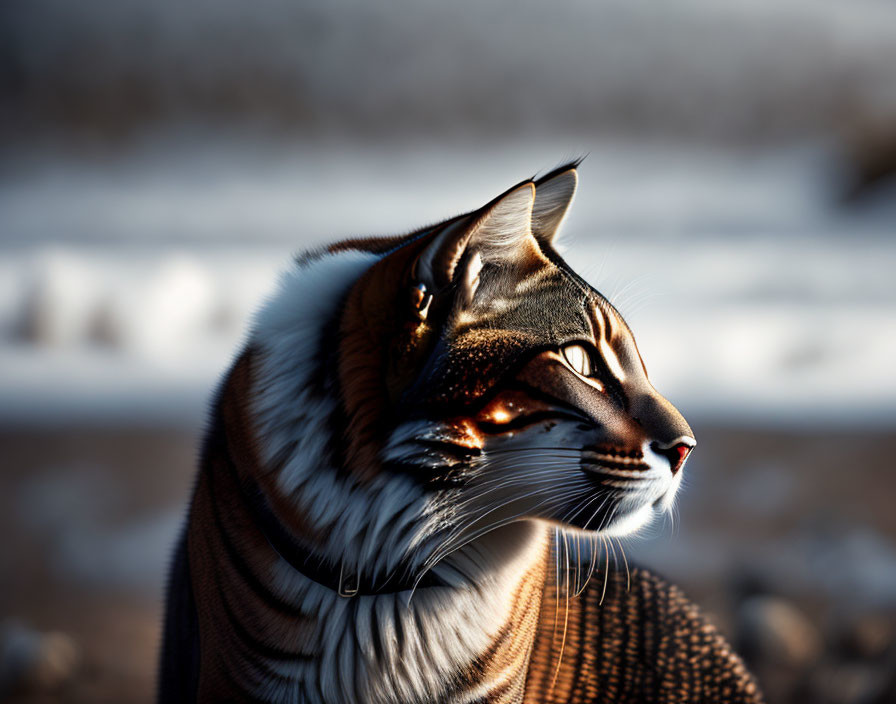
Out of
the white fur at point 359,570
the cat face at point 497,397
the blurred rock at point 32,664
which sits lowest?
the blurred rock at point 32,664

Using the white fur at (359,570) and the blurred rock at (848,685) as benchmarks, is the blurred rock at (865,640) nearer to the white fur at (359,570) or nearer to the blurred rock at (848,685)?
the blurred rock at (848,685)

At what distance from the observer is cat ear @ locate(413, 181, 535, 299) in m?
0.42

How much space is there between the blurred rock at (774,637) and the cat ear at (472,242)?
107 cm

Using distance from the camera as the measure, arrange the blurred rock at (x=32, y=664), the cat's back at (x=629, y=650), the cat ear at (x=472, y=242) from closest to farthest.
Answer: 1. the cat ear at (x=472, y=242)
2. the cat's back at (x=629, y=650)
3. the blurred rock at (x=32, y=664)

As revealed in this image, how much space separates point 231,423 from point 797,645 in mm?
1119

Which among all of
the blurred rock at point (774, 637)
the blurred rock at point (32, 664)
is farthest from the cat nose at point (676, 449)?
the blurred rock at point (32, 664)

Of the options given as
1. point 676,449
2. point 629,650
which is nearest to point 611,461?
point 676,449

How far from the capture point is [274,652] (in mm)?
476

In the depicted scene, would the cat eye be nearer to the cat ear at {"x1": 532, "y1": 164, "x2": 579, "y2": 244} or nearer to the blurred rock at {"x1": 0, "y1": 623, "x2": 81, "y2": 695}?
the cat ear at {"x1": 532, "y1": 164, "x2": 579, "y2": 244}

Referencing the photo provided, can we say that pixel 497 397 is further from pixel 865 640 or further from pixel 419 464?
pixel 865 640

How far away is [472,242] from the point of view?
439 millimetres

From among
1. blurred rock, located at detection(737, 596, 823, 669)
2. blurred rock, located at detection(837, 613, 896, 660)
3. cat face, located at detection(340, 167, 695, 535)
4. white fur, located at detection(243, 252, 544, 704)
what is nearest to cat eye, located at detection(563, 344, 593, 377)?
cat face, located at detection(340, 167, 695, 535)

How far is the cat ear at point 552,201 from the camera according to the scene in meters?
0.49

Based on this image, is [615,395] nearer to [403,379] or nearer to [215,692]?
[403,379]
